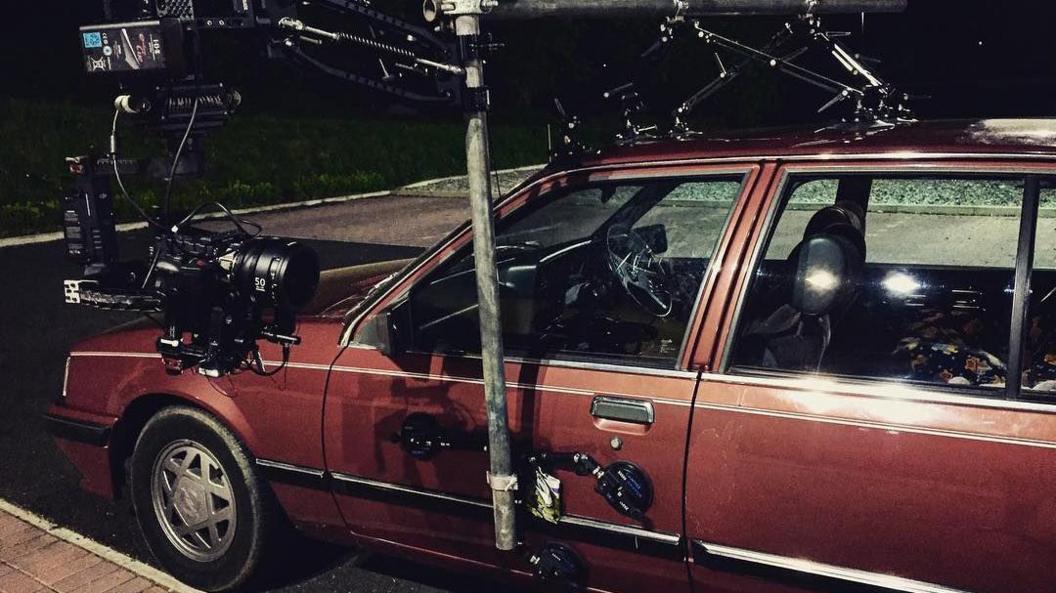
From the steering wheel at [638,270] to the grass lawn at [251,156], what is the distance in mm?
13072

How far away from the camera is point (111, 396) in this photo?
3.77 metres

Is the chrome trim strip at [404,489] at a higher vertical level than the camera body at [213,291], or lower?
lower

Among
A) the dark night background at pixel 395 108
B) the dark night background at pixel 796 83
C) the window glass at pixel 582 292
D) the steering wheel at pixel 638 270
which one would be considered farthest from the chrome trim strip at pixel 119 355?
the dark night background at pixel 796 83

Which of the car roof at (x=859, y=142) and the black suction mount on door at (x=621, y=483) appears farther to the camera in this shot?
the black suction mount on door at (x=621, y=483)

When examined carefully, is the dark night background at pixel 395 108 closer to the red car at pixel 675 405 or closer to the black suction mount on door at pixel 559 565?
the red car at pixel 675 405

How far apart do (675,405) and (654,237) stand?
49.1 inches

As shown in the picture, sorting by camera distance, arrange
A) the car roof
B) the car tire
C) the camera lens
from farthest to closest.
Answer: the car tire, the camera lens, the car roof

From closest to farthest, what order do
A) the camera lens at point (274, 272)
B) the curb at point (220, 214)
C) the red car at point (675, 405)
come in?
1. the red car at point (675, 405)
2. the camera lens at point (274, 272)
3. the curb at point (220, 214)

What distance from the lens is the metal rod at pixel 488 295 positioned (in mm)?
2541

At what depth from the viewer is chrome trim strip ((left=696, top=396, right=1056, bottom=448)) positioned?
226 cm

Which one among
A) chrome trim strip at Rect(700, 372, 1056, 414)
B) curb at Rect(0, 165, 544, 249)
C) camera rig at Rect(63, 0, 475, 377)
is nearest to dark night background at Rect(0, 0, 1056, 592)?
curb at Rect(0, 165, 544, 249)

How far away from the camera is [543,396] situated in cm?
285

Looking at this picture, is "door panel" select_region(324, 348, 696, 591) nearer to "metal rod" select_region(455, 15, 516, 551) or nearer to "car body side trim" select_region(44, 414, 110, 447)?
"metal rod" select_region(455, 15, 516, 551)

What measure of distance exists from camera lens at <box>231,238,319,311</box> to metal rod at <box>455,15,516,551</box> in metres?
0.85
